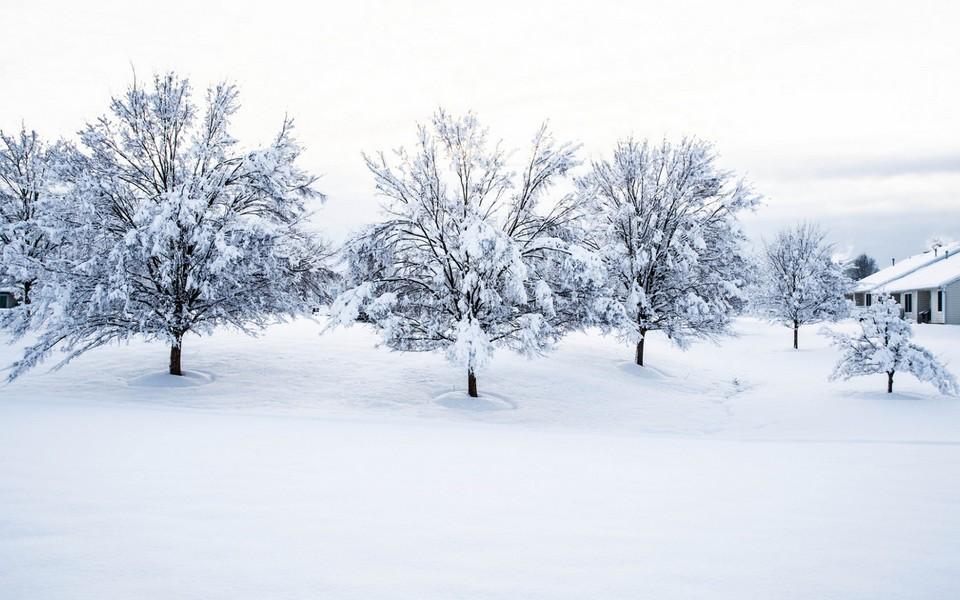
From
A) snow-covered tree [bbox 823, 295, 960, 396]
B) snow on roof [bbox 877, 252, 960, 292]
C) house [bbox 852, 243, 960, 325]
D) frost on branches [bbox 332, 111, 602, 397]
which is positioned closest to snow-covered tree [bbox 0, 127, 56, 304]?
frost on branches [bbox 332, 111, 602, 397]

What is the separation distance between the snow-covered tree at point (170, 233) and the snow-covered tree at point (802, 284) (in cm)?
2729

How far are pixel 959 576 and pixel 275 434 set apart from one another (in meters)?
7.17

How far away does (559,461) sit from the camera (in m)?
6.54

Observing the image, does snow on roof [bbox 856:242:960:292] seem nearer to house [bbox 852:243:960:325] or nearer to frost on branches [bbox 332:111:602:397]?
house [bbox 852:243:960:325]

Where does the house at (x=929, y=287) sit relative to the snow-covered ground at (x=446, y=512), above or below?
above

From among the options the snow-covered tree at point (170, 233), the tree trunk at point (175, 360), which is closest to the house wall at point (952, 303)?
the snow-covered tree at point (170, 233)

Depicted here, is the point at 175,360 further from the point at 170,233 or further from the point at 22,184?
the point at 22,184

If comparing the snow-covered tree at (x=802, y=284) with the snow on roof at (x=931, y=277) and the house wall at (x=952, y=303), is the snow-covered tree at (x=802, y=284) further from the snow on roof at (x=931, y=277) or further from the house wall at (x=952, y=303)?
the house wall at (x=952, y=303)

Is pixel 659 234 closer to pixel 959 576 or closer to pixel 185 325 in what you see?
pixel 185 325

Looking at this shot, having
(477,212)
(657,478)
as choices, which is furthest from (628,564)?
(477,212)

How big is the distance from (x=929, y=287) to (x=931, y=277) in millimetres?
3423

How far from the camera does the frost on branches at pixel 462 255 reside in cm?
1398

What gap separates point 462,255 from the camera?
1373 centimetres

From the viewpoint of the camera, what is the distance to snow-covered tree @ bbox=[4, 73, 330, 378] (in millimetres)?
13180
